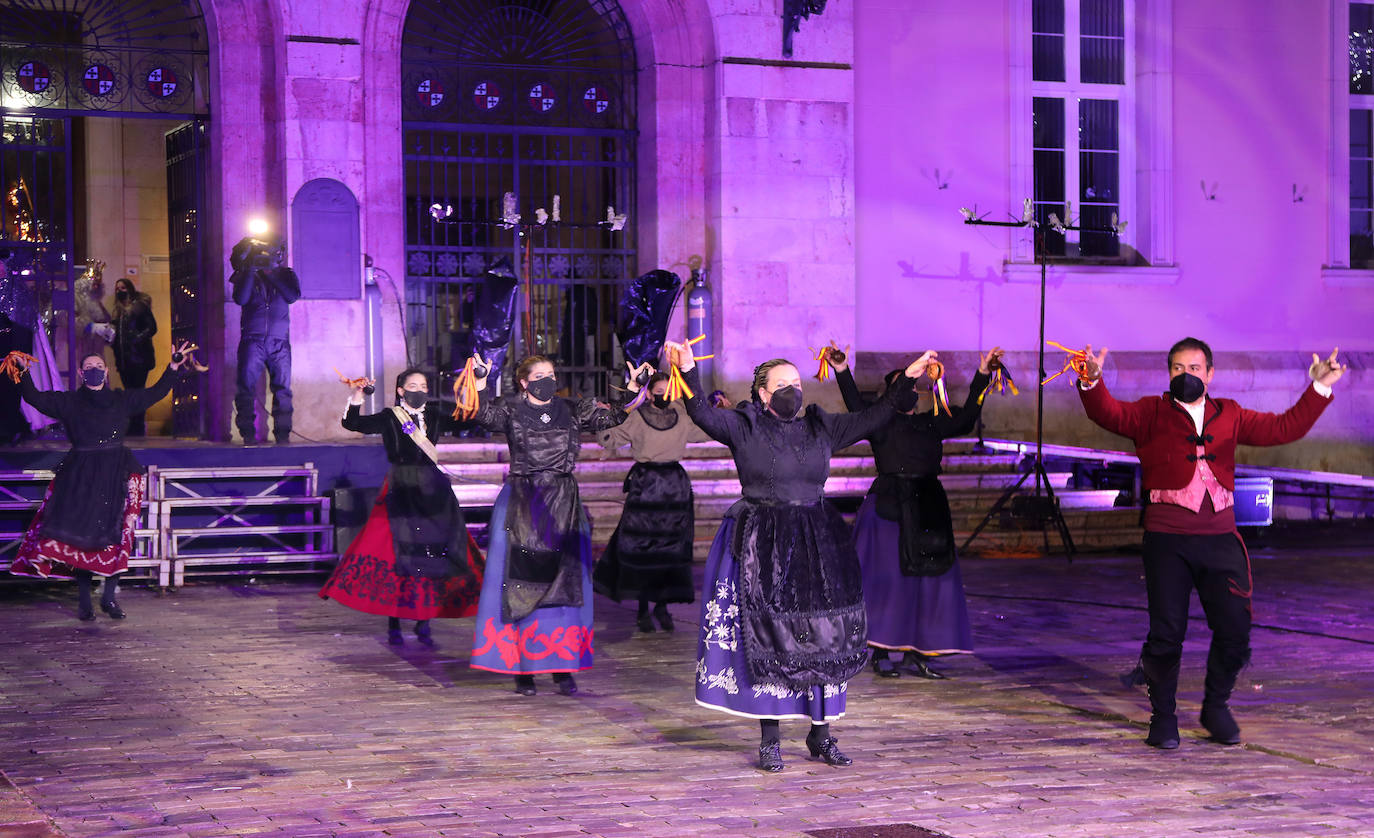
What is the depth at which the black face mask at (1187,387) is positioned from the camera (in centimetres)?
680

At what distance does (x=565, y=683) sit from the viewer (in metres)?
8.08

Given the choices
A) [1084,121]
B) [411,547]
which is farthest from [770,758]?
[1084,121]

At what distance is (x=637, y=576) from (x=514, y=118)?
26.2 feet

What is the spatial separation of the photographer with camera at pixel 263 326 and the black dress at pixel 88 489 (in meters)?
3.28

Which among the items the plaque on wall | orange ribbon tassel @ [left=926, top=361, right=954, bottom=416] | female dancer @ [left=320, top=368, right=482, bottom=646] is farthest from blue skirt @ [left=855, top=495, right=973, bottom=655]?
the plaque on wall

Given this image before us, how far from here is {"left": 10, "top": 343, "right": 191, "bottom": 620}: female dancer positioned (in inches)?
420

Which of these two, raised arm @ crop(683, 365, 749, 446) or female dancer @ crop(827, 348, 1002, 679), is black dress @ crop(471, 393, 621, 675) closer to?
female dancer @ crop(827, 348, 1002, 679)

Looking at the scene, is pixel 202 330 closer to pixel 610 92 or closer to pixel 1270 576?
pixel 610 92

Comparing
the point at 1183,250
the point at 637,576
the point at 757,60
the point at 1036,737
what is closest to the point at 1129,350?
the point at 1183,250

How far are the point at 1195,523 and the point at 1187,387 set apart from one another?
59 centimetres

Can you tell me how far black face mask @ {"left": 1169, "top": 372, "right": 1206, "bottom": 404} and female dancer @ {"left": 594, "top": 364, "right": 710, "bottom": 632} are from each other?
402cm

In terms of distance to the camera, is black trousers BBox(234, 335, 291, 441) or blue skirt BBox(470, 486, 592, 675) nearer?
blue skirt BBox(470, 486, 592, 675)

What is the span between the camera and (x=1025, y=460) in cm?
1552

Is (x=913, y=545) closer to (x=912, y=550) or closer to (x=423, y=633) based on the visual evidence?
(x=912, y=550)
